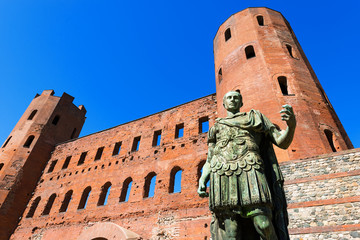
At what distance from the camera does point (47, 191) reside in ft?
50.7

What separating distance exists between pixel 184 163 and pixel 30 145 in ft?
41.4

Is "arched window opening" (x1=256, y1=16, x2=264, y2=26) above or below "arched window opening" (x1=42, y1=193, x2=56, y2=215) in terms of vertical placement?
above

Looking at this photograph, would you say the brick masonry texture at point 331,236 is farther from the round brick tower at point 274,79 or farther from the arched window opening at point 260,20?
the arched window opening at point 260,20

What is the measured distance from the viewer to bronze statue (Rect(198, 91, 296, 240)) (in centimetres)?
228

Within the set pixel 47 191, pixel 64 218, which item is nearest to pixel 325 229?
pixel 64 218

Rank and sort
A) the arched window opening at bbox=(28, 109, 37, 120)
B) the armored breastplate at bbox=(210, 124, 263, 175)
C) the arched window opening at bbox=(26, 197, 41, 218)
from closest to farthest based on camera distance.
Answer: the armored breastplate at bbox=(210, 124, 263, 175), the arched window opening at bbox=(26, 197, 41, 218), the arched window opening at bbox=(28, 109, 37, 120)

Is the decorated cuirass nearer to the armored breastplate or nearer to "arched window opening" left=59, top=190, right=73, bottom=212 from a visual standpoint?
the armored breastplate

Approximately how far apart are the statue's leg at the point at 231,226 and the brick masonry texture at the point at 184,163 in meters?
4.77

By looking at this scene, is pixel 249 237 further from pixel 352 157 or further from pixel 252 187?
pixel 352 157

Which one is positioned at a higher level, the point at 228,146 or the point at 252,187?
the point at 228,146

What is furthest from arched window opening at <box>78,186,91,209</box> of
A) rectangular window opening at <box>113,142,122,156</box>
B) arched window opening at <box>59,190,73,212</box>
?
rectangular window opening at <box>113,142,122,156</box>

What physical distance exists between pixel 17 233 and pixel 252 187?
1672 cm

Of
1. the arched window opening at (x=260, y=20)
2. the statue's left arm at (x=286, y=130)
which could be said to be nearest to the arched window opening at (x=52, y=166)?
the arched window opening at (x=260, y=20)

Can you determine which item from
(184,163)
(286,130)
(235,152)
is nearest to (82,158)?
(184,163)
